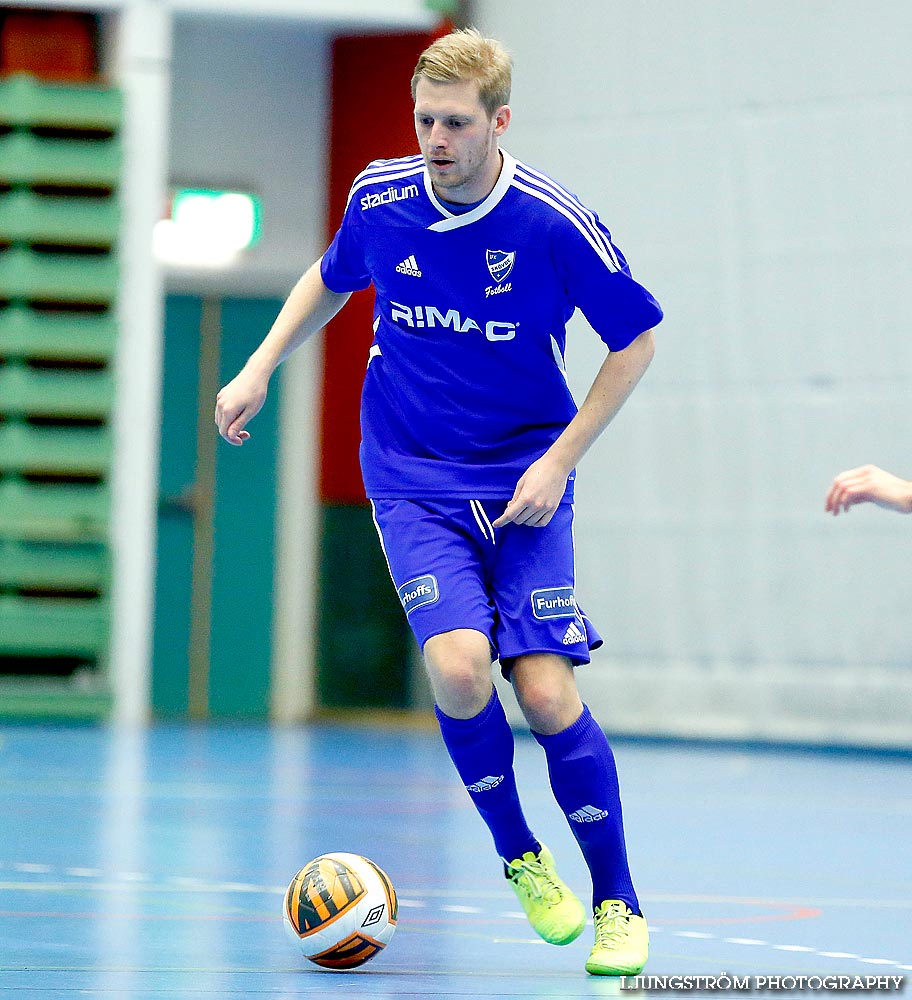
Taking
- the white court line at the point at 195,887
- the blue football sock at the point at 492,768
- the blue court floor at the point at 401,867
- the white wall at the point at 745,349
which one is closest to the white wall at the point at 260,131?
the white wall at the point at 745,349

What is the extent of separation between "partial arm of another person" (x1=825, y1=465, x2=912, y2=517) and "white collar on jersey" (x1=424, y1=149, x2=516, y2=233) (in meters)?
0.93

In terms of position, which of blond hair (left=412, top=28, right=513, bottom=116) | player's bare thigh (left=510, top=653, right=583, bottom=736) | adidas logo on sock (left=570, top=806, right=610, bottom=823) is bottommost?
adidas logo on sock (left=570, top=806, right=610, bottom=823)

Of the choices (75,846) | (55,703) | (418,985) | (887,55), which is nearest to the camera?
(418,985)

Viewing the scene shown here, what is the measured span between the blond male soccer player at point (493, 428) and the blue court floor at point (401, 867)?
0.35 m

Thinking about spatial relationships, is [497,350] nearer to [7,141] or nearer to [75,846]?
[75,846]

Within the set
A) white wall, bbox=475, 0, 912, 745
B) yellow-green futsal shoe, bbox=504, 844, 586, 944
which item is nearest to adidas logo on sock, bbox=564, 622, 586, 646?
yellow-green futsal shoe, bbox=504, 844, 586, 944

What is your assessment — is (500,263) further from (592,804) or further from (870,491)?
(592,804)

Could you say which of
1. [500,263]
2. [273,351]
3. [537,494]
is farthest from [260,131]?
[537,494]

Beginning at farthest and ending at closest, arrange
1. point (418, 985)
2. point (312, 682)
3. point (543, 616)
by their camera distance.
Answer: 1. point (312, 682)
2. point (543, 616)
3. point (418, 985)

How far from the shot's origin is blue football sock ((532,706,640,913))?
3.94 meters

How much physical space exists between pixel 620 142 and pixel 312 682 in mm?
4287

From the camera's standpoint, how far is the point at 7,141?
11.6 meters

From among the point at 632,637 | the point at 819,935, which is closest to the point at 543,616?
the point at 819,935

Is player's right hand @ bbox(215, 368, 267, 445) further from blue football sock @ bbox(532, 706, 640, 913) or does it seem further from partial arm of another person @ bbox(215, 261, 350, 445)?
blue football sock @ bbox(532, 706, 640, 913)
